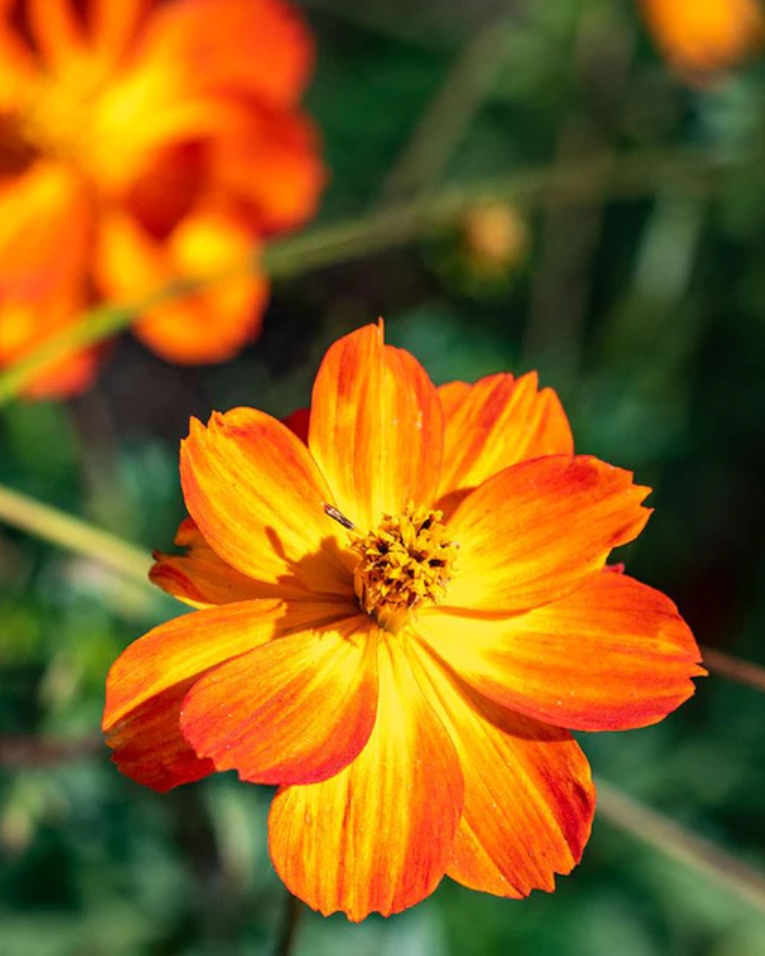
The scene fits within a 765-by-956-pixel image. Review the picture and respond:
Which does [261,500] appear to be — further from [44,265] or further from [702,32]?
[702,32]

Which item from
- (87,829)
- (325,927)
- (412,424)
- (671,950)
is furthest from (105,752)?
(671,950)

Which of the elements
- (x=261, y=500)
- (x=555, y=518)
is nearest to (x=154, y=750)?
(x=261, y=500)

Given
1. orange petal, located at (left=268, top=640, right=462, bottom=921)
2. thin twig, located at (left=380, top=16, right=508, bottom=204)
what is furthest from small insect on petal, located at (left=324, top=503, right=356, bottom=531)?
thin twig, located at (left=380, top=16, right=508, bottom=204)

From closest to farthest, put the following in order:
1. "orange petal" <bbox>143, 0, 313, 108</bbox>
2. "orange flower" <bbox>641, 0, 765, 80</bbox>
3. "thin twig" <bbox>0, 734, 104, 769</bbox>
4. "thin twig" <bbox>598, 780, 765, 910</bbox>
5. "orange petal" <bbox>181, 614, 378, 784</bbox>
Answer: "orange petal" <bbox>181, 614, 378, 784</bbox>, "thin twig" <bbox>598, 780, 765, 910</bbox>, "thin twig" <bbox>0, 734, 104, 769</bbox>, "orange petal" <bbox>143, 0, 313, 108</bbox>, "orange flower" <bbox>641, 0, 765, 80</bbox>

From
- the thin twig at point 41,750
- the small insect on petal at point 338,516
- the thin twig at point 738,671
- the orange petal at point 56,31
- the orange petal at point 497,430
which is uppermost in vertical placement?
the orange petal at point 56,31

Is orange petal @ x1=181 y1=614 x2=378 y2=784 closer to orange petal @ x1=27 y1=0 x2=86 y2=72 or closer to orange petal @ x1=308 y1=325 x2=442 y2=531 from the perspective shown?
orange petal @ x1=308 y1=325 x2=442 y2=531

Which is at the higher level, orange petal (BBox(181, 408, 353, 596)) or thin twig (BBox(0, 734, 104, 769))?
orange petal (BBox(181, 408, 353, 596))

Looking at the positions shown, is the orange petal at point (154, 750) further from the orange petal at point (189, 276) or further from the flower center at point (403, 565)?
the orange petal at point (189, 276)

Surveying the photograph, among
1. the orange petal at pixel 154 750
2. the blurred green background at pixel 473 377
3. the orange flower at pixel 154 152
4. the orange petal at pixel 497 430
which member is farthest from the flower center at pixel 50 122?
the orange petal at pixel 154 750
